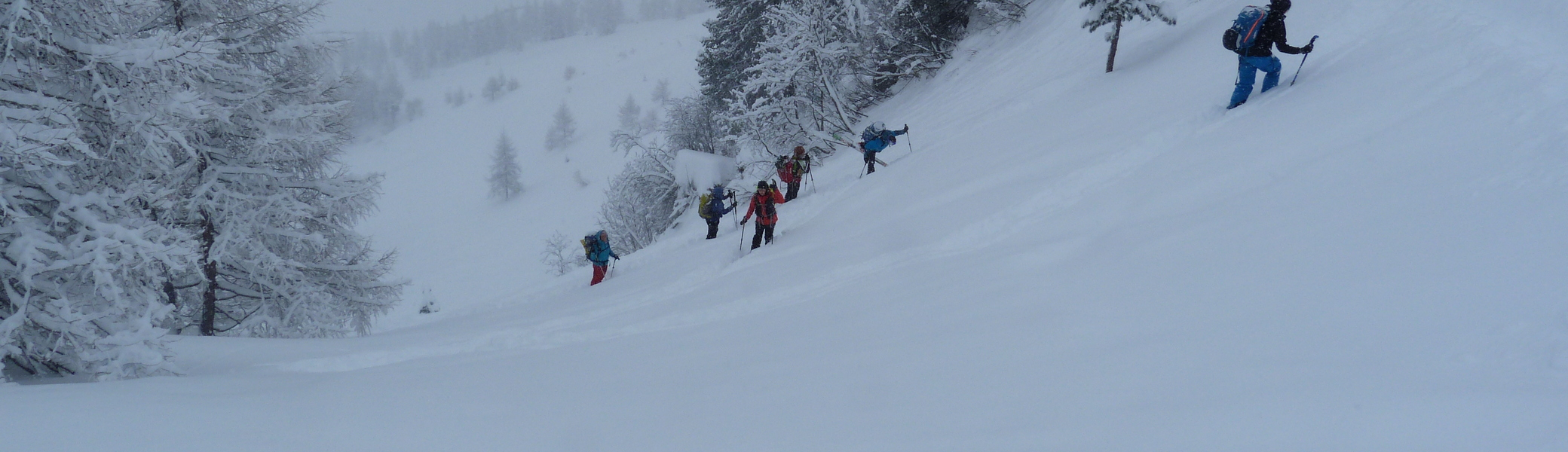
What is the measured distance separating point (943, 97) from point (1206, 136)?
40.6ft

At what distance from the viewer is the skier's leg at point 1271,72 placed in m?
8.09

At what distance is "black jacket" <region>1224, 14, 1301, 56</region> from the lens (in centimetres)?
791

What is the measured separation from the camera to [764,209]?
10.6 metres

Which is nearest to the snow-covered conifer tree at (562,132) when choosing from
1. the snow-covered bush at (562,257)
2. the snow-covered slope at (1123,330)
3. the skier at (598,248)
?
the snow-covered bush at (562,257)

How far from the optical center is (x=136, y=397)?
12.5 feet

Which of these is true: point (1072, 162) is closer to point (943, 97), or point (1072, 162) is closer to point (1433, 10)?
point (1433, 10)

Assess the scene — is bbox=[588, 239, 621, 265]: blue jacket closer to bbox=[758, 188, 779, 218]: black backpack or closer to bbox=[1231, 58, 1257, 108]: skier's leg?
bbox=[758, 188, 779, 218]: black backpack

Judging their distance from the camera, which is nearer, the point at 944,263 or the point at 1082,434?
the point at 1082,434

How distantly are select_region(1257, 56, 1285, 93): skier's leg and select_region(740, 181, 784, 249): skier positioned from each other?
6.38 metres

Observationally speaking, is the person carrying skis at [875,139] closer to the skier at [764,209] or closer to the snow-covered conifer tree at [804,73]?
the skier at [764,209]

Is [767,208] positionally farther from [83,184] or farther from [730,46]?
[730,46]

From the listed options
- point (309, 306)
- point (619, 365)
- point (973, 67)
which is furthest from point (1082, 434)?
point (973, 67)

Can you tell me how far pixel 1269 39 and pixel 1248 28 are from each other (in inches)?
11.2

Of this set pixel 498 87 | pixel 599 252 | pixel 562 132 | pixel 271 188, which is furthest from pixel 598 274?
pixel 498 87
